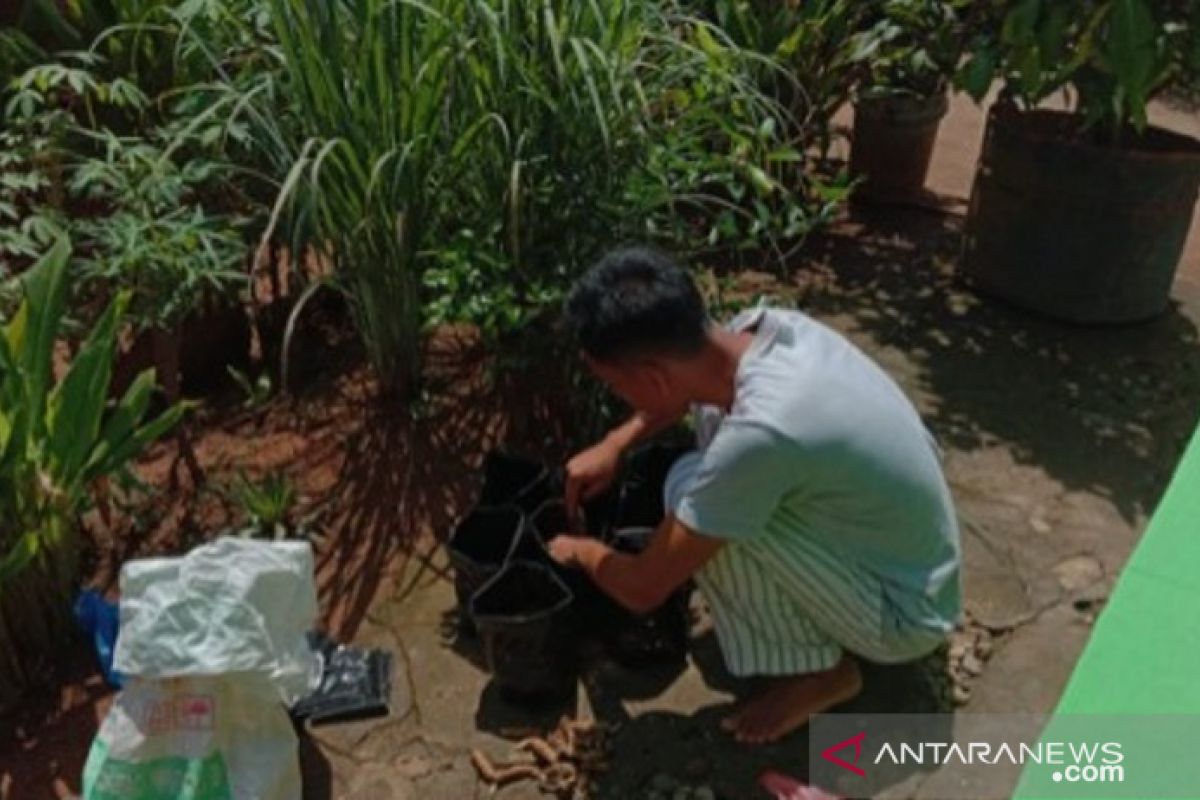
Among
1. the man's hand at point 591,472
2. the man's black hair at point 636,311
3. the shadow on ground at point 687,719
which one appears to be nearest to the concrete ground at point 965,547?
the shadow on ground at point 687,719

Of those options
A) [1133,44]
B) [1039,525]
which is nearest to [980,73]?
[1133,44]

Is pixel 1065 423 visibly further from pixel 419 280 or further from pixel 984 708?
pixel 419 280

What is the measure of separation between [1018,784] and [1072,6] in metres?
1.84

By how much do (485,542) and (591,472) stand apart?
0.25 meters

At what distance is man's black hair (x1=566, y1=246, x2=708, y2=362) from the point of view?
1577mm

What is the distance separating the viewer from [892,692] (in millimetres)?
1985

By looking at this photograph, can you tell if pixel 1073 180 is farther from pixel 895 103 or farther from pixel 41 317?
pixel 41 317

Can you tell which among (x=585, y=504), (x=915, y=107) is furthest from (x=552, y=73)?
(x=915, y=107)

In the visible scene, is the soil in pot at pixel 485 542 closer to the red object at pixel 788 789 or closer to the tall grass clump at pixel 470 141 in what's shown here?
the tall grass clump at pixel 470 141

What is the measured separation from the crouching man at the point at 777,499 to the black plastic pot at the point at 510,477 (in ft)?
0.79

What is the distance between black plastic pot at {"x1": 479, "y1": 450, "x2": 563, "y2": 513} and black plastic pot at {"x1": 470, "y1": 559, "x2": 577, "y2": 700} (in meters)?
0.24

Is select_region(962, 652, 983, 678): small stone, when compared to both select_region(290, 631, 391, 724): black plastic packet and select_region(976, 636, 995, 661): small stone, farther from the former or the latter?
select_region(290, 631, 391, 724): black plastic packet

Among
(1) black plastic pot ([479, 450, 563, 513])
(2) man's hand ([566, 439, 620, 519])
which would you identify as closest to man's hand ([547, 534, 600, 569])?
(2) man's hand ([566, 439, 620, 519])

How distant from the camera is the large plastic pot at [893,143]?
390 centimetres
